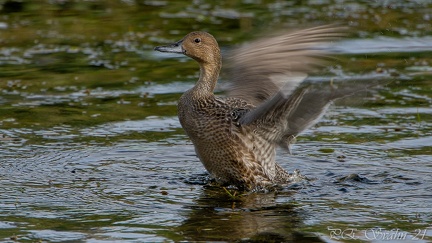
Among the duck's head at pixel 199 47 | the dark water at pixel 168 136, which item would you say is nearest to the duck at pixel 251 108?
the duck's head at pixel 199 47

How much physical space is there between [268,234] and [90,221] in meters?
1.18

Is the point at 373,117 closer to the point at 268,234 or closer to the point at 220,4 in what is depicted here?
the point at 268,234

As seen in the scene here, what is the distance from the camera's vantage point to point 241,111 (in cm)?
731

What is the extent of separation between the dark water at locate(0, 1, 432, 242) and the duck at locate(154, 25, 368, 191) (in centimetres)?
25

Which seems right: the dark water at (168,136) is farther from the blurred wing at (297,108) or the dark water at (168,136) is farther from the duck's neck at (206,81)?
the duck's neck at (206,81)

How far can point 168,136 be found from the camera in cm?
864

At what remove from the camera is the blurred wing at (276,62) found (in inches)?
277

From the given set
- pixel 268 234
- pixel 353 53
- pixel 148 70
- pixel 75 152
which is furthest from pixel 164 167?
pixel 353 53

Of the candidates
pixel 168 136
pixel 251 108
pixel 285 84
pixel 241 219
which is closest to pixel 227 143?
pixel 251 108

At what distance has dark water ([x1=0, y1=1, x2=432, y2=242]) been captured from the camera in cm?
619

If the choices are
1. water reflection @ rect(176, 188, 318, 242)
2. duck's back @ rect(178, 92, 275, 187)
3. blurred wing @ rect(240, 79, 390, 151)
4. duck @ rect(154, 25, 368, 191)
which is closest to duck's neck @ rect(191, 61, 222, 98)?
duck @ rect(154, 25, 368, 191)

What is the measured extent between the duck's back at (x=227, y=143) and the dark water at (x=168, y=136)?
21cm

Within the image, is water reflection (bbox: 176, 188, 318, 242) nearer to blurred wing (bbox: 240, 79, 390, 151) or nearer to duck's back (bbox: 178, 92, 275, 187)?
duck's back (bbox: 178, 92, 275, 187)

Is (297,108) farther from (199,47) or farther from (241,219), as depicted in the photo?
(199,47)
